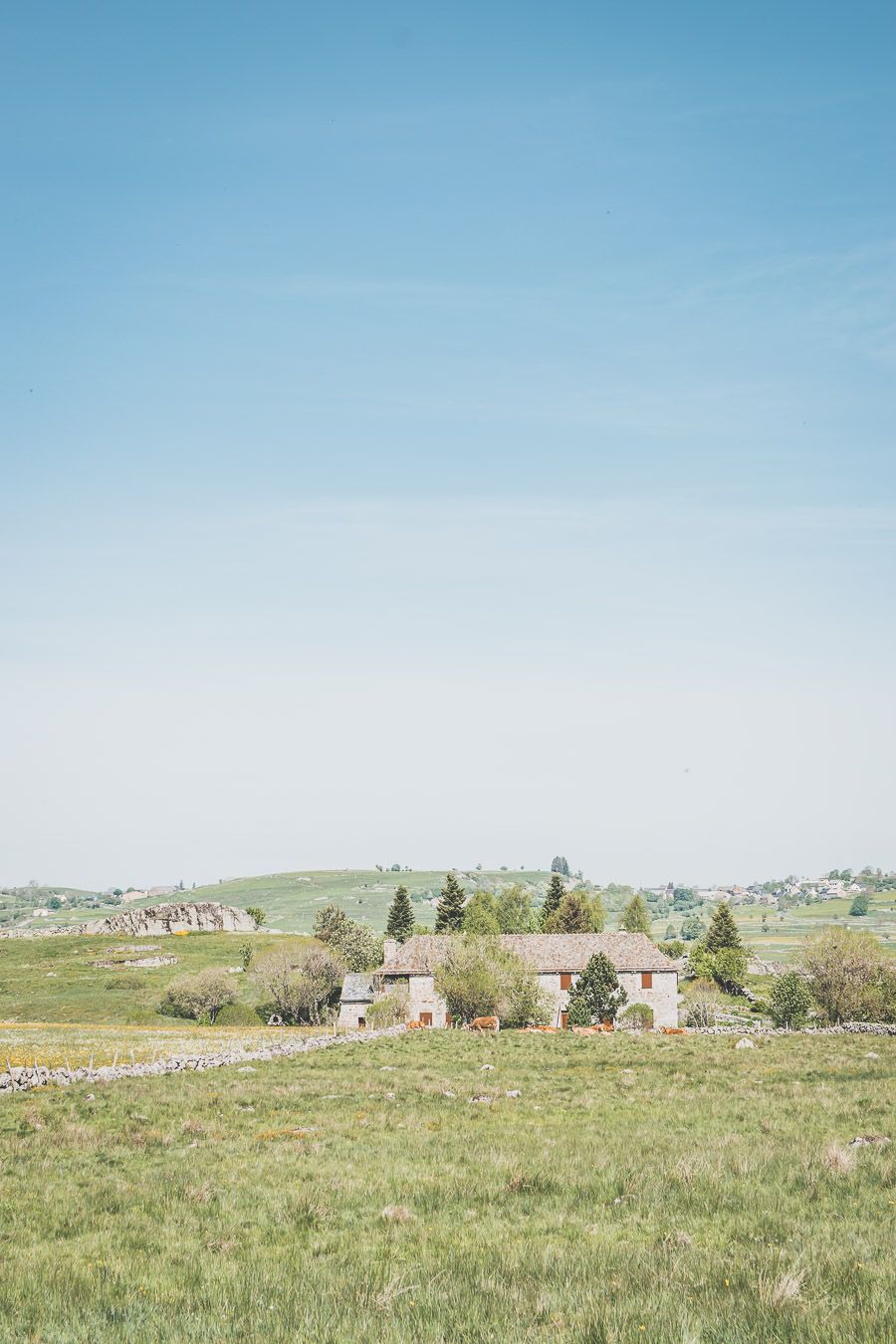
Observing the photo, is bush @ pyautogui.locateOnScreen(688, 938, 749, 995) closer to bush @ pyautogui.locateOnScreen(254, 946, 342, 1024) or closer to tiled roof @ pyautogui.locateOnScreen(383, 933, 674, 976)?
tiled roof @ pyautogui.locateOnScreen(383, 933, 674, 976)

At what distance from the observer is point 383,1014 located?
71.6 m

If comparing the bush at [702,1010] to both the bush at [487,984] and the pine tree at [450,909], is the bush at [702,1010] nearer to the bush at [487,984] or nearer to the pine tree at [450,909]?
the bush at [487,984]

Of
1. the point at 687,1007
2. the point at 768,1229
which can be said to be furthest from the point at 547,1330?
the point at 687,1007

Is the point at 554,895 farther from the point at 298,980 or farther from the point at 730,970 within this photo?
the point at 298,980

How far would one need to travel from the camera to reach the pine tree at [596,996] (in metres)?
71.1

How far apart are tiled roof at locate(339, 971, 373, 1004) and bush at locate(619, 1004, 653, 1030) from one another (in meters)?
24.7

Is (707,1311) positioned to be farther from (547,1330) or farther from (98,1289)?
(98,1289)

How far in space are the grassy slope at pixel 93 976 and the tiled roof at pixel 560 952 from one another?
2256cm

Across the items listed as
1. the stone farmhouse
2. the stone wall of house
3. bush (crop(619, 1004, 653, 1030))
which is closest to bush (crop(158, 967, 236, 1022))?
the stone farmhouse

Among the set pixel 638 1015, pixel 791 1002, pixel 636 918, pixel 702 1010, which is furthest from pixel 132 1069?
pixel 636 918

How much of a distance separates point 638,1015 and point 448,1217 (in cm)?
6899

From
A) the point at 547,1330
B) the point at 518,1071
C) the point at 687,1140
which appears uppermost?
the point at 547,1330

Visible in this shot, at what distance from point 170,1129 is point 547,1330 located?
16.4 metres

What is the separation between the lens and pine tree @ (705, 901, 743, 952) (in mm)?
136250
